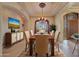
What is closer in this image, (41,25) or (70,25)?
(41,25)

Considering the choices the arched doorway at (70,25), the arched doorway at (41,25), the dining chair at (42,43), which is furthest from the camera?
the arched doorway at (70,25)

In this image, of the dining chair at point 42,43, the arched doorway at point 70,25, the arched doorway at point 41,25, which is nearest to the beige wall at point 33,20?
the arched doorway at point 41,25

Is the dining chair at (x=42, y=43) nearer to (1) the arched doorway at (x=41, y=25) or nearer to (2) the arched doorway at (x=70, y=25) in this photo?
(1) the arched doorway at (x=41, y=25)

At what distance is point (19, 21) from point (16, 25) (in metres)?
0.21

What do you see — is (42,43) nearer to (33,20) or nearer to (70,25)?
(33,20)

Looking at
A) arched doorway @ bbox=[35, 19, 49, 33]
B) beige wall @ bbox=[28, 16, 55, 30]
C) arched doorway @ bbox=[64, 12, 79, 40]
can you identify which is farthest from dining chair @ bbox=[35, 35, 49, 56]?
arched doorway @ bbox=[64, 12, 79, 40]

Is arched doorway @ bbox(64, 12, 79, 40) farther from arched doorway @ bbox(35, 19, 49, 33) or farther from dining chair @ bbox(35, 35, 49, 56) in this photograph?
dining chair @ bbox(35, 35, 49, 56)

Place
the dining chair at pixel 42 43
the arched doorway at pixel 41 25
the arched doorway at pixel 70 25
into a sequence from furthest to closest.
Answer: the arched doorway at pixel 70 25, the arched doorway at pixel 41 25, the dining chair at pixel 42 43

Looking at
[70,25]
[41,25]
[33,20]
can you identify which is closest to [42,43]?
[41,25]

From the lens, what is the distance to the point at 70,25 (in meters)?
4.91

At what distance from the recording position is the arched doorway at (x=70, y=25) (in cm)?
478

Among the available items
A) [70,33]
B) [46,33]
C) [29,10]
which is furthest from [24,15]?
[70,33]

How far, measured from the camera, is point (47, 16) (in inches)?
187

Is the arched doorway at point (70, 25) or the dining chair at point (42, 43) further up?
the arched doorway at point (70, 25)
